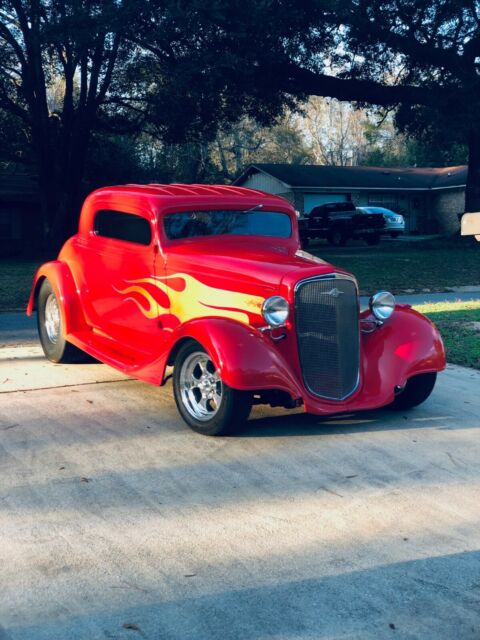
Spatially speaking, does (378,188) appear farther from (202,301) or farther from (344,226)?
(202,301)

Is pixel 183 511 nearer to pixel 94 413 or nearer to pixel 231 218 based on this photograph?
pixel 94 413

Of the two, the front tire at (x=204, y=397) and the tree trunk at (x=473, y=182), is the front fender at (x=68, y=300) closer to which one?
the front tire at (x=204, y=397)

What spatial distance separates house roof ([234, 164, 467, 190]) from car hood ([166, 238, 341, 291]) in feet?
121

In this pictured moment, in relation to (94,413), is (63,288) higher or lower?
higher

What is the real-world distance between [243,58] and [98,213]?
16359 mm

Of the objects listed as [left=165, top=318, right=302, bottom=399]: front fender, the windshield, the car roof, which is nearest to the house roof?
the car roof

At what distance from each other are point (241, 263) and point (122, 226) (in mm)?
1718

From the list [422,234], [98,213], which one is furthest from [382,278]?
[422,234]

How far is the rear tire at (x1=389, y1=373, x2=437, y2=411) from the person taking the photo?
684cm

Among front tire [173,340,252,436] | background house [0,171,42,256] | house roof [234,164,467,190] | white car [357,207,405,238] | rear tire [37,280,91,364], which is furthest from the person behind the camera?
house roof [234,164,467,190]

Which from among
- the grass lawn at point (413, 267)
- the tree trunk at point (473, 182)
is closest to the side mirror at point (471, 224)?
the grass lawn at point (413, 267)

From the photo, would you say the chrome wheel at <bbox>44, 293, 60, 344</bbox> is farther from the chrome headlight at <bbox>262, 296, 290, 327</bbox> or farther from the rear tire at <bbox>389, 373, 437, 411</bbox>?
the rear tire at <bbox>389, 373, 437, 411</bbox>

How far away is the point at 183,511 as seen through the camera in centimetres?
466

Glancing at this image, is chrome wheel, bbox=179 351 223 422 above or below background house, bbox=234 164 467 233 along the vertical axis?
below
